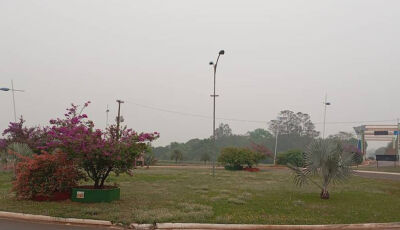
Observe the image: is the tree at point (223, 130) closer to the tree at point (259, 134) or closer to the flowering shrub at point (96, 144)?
the tree at point (259, 134)

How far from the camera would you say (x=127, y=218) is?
915 cm

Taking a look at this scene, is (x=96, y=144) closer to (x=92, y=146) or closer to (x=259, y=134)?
(x=92, y=146)

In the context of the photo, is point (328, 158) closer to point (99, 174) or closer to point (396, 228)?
point (396, 228)

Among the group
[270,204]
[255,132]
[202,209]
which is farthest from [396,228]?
[255,132]

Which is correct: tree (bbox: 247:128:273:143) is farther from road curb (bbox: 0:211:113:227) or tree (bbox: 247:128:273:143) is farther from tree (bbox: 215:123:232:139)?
road curb (bbox: 0:211:113:227)

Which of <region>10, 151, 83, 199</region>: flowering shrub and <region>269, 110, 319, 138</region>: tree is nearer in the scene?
<region>10, 151, 83, 199</region>: flowering shrub

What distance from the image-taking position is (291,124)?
124 metres

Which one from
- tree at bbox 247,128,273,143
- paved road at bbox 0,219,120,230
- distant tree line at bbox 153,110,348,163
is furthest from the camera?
tree at bbox 247,128,273,143

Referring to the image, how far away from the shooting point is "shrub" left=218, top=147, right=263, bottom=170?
36938mm

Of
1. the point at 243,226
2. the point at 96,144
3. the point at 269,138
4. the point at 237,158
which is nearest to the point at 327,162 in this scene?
the point at 243,226

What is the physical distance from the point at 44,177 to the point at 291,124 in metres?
118

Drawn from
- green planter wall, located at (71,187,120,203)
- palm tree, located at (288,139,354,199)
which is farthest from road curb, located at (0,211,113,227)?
palm tree, located at (288,139,354,199)

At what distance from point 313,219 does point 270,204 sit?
263 cm

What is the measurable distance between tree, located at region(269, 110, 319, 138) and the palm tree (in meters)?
110
